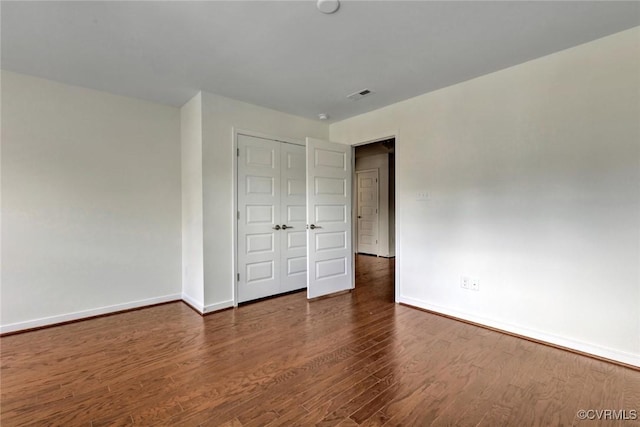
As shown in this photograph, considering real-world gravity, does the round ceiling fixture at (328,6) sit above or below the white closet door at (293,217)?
above

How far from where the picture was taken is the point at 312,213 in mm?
3754

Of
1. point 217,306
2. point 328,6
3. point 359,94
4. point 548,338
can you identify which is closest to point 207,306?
point 217,306

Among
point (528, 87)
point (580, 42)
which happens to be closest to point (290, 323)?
point (528, 87)

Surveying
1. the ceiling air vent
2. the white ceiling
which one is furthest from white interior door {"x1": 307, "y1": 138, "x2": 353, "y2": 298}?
the white ceiling

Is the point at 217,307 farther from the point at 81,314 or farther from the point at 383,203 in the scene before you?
the point at 383,203

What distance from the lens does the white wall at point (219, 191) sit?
3297 mm

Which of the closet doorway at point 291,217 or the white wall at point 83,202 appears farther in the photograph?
the closet doorway at point 291,217

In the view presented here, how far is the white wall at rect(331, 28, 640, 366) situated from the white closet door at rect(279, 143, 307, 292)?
1483 millimetres

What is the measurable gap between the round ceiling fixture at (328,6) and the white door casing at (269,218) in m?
1.97

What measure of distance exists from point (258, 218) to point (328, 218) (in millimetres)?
929

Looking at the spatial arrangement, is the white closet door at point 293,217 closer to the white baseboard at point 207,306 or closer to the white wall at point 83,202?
the white baseboard at point 207,306

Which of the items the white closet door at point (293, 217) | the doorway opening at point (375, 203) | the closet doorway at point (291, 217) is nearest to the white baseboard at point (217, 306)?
the closet doorway at point (291, 217)

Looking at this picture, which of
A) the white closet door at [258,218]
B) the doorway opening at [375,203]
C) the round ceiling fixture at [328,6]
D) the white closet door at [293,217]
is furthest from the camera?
the doorway opening at [375,203]

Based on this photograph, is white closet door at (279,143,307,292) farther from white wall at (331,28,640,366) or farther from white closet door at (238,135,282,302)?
white wall at (331,28,640,366)
